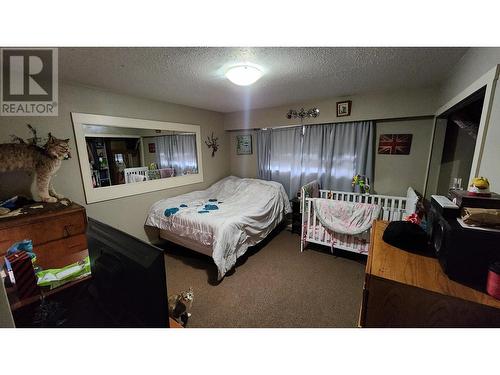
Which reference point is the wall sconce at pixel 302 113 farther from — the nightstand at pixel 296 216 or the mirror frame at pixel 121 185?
the mirror frame at pixel 121 185

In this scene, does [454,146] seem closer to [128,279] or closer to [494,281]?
[494,281]

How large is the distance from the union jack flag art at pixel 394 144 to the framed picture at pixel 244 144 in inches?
87.1

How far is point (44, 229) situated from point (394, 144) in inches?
161

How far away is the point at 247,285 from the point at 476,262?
180cm

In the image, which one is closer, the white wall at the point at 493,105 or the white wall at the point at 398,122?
the white wall at the point at 493,105

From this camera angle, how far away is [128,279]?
0.67 metres

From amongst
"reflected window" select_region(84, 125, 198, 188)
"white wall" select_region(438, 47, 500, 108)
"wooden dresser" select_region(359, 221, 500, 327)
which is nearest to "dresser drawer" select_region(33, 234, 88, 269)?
"reflected window" select_region(84, 125, 198, 188)

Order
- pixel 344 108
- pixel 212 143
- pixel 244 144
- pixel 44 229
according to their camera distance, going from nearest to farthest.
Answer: pixel 44 229, pixel 344 108, pixel 212 143, pixel 244 144

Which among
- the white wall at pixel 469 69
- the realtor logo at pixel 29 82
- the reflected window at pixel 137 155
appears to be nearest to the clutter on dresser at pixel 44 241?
the reflected window at pixel 137 155

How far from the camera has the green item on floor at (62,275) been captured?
3.27ft

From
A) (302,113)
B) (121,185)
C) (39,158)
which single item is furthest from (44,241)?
(302,113)

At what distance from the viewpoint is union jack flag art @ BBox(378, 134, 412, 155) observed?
2.59 metres

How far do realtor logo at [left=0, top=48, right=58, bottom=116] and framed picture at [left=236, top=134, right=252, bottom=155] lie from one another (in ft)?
8.85
